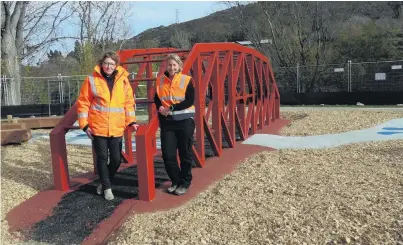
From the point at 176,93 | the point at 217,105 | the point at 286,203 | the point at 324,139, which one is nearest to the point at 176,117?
the point at 176,93

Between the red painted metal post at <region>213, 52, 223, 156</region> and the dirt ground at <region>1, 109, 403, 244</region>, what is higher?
the red painted metal post at <region>213, 52, 223, 156</region>

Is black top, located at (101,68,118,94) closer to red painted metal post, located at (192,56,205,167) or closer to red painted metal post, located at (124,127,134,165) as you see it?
red painted metal post, located at (192,56,205,167)

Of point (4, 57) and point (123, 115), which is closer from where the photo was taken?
point (123, 115)

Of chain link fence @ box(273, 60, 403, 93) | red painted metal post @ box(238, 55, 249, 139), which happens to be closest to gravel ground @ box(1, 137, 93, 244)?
red painted metal post @ box(238, 55, 249, 139)

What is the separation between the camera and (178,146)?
15.6 ft

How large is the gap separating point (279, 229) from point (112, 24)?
35.3 m

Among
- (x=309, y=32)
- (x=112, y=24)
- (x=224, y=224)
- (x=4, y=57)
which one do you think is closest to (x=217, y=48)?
(x=224, y=224)

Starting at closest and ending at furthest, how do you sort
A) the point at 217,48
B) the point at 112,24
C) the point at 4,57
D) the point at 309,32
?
the point at 217,48 → the point at 4,57 → the point at 309,32 → the point at 112,24

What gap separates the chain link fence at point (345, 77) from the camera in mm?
20594

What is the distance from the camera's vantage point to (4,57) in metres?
21.7

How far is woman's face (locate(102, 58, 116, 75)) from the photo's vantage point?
446 cm

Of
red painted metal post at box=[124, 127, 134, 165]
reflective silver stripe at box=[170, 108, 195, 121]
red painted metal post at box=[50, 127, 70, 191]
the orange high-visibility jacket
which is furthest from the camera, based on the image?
red painted metal post at box=[124, 127, 134, 165]

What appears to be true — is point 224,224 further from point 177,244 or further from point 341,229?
point 341,229

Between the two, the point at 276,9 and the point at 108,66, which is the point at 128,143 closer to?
the point at 108,66
